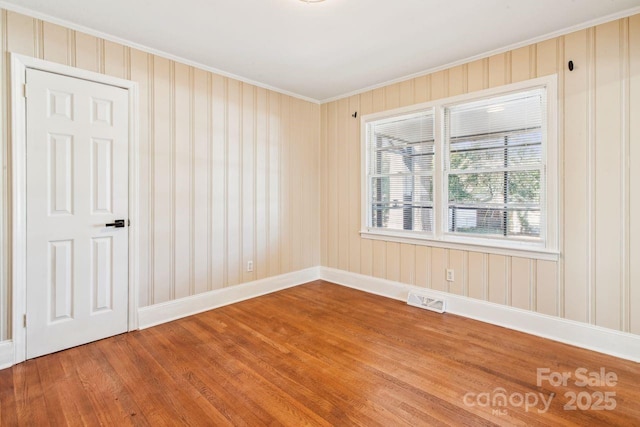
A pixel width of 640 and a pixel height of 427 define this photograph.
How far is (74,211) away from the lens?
263cm

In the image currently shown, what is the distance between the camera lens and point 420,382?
6.97 feet

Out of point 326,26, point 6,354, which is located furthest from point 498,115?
point 6,354

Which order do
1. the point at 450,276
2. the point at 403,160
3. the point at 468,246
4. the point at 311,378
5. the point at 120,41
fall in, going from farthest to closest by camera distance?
the point at 403,160
the point at 450,276
the point at 468,246
the point at 120,41
the point at 311,378

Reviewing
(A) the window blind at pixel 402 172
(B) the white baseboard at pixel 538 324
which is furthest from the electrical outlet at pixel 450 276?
(A) the window blind at pixel 402 172

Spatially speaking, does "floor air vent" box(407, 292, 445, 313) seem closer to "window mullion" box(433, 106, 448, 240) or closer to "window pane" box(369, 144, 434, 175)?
"window mullion" box(433, 106, 448, 240)

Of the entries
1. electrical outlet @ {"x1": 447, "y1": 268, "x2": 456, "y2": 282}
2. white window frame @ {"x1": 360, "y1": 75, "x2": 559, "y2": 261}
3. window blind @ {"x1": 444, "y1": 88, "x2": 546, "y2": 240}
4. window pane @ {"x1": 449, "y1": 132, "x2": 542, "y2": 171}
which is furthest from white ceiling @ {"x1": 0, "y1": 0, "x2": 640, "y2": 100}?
electrical outlet @ {"x1": 447, "y1": 268, "x2": 456, "y2": 282}

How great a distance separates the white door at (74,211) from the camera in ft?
8.08

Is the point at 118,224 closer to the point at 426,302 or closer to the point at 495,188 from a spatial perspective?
the point at 426,302

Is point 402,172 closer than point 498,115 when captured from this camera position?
No

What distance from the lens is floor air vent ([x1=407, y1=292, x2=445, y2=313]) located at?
3.44m

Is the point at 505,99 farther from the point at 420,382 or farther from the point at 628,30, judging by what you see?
the point at 420,382

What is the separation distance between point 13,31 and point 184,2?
1.33 m

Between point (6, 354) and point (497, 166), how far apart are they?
4.47 meters

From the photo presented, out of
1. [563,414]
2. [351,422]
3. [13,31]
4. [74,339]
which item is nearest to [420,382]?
[351,422]
